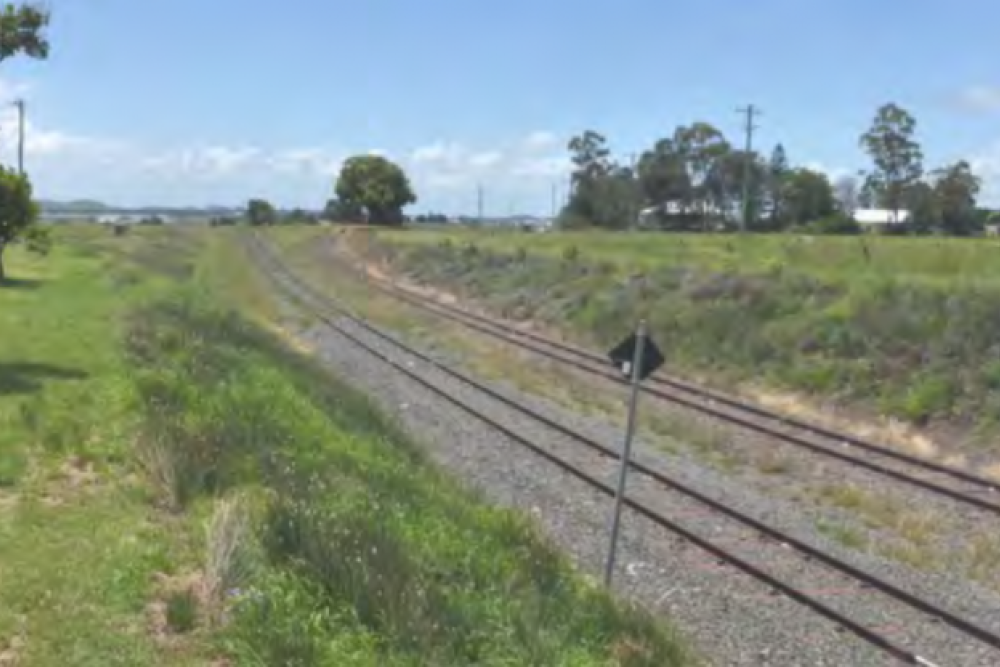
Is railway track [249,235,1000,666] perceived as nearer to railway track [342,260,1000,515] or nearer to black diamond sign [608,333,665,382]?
black diamond sign [608,333,665,382]

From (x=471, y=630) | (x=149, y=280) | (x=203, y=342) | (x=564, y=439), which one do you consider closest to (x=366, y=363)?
(x=203, y=342)

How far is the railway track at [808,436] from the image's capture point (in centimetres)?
2028

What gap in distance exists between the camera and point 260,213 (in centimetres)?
19200

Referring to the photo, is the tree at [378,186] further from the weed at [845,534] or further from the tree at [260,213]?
the weed at [845,534]

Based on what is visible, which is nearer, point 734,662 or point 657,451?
point 734,662

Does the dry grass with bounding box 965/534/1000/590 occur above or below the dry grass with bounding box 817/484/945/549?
above

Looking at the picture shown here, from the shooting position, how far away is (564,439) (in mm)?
24000

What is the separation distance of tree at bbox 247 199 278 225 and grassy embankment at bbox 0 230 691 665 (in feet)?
562

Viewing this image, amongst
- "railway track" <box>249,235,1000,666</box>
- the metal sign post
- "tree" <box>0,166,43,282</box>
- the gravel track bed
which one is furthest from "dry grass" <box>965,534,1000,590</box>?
"tree" <box>0,166,43,282</box>

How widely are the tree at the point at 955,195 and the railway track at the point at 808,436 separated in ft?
283

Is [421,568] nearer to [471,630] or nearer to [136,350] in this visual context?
[471,630]

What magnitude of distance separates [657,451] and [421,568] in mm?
13513

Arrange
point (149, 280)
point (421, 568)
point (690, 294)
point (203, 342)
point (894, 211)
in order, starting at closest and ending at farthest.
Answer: point (421, 568)
point (203, 342)
point (690, 294)
point (149, 280)
point (894, 211)

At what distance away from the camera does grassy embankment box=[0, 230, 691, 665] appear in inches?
344
